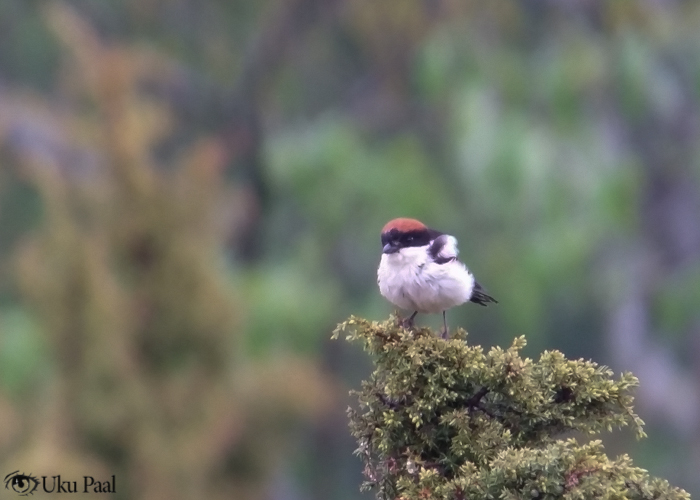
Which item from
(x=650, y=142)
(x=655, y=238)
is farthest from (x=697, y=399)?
(x=650, y=142)

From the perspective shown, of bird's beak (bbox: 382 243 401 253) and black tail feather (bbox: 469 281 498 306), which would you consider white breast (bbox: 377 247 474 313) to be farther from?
black tail feather (bbox: 469 281 498 306)

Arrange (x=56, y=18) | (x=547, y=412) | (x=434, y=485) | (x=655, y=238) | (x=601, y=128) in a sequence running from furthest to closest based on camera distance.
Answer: (x=655, y=238) < (x=601, y=128) < (x=56, y=18) < (x=547, y=412) < (x=434, y=485)

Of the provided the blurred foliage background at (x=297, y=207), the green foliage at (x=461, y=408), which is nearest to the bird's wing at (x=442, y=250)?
the green foliage at (x=461, y=408)

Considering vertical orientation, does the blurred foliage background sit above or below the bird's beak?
above

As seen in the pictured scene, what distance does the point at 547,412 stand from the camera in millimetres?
1923

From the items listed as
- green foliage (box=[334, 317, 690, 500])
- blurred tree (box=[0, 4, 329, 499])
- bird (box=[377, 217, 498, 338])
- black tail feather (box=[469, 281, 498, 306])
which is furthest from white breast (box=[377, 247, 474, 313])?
blurred tree (box=[0, 4, 329, 499])

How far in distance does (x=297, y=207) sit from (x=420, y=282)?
22.1ft

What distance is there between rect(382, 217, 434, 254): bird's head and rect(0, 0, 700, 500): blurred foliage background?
292 cm

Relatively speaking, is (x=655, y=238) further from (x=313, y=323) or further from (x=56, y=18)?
(x=56, y=18)

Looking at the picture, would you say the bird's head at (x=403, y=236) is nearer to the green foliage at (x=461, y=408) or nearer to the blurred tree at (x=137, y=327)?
the green foliage at (x=461, y=408)

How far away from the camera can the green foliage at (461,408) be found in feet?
6.15

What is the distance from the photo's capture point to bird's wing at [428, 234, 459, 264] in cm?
294

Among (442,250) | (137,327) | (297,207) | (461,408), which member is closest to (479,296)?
(442,250)

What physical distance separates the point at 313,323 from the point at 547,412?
625cm
